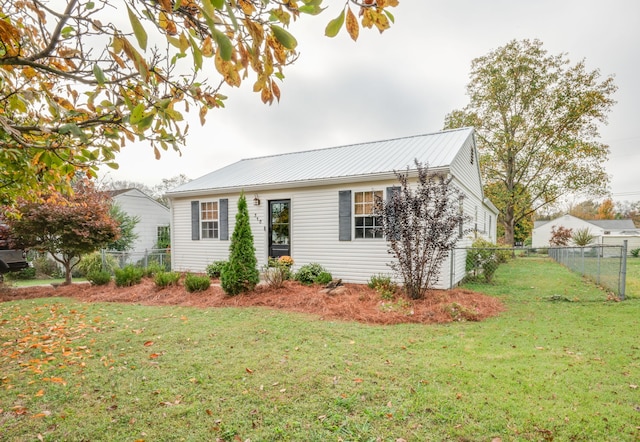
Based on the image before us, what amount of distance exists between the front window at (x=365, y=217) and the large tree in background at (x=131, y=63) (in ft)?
20.5

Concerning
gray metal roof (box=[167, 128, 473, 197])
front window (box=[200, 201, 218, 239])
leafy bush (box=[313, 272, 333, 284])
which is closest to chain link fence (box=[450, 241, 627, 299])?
gray metal roof (box=[167, 128, 473, 197])

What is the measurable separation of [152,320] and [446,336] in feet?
15.6

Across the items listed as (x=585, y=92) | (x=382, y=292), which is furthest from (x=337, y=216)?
(x=585, y=92)

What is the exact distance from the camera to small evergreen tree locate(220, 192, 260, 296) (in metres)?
7.19

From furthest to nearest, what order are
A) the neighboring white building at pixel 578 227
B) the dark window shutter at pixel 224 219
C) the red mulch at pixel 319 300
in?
the neighboring white building at pixel 578 227 < the dark window shutter at pixel 224 219 < the red mulch at pixel 319 300

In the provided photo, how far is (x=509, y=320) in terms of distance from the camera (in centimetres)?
543

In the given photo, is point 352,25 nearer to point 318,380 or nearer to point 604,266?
point 318,380

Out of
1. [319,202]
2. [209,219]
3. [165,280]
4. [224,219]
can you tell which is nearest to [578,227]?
[319,202]

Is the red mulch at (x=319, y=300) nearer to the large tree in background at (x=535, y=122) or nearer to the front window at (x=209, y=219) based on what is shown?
the front window at (x=209, y=219)

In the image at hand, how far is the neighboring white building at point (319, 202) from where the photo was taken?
27.8 ft

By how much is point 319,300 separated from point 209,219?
6.08 m

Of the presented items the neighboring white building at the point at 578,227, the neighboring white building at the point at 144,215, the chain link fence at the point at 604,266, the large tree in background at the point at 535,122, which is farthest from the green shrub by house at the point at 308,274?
the neighboring white building at the point at 578,227

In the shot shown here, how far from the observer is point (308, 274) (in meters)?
8.49

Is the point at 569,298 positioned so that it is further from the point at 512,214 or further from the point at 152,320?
the point at 512,214
